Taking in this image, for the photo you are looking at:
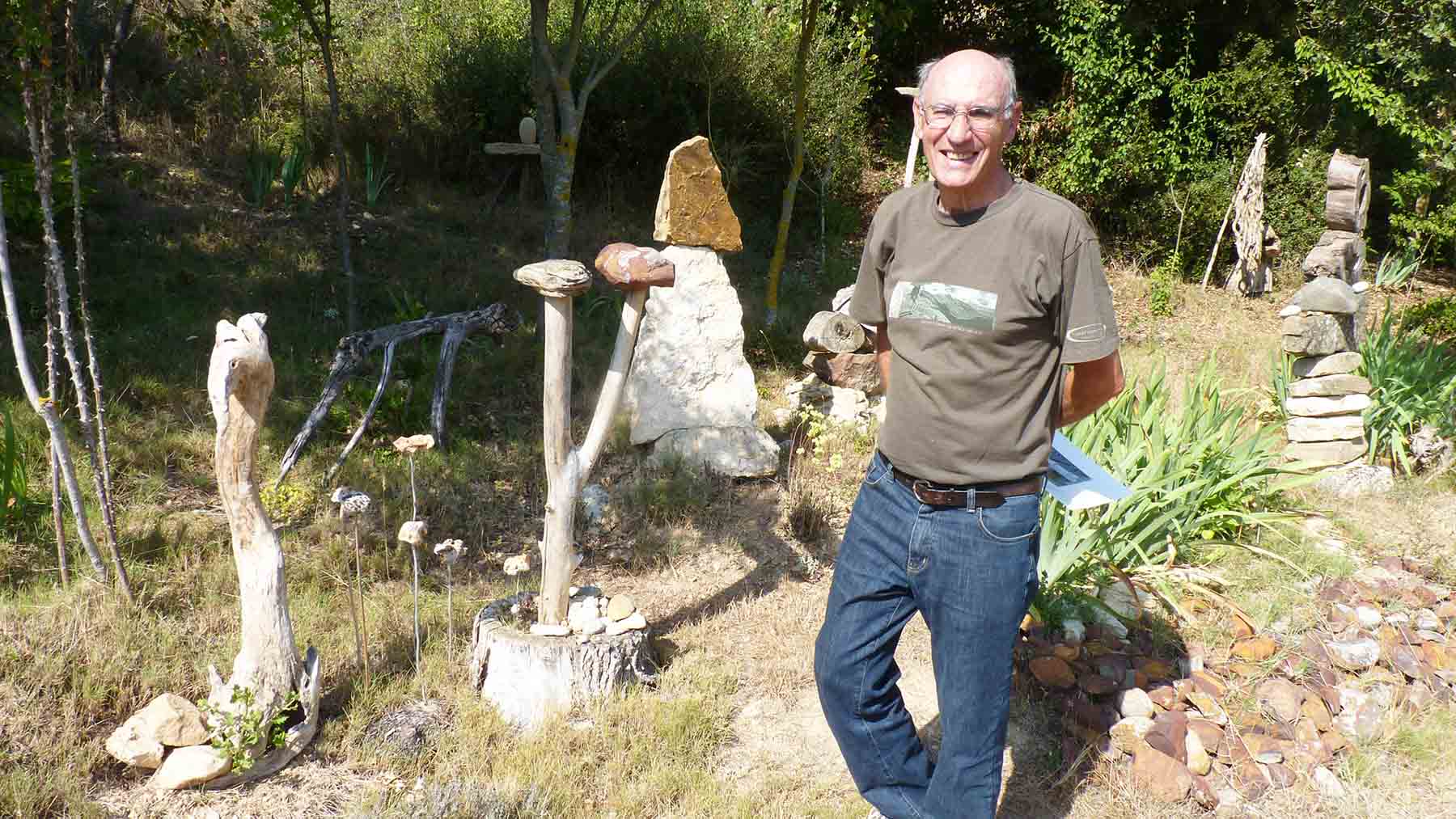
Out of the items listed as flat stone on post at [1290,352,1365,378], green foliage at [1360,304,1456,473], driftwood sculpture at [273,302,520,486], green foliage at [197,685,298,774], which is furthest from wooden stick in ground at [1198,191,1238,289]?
green foliage at [197,685,298,774]

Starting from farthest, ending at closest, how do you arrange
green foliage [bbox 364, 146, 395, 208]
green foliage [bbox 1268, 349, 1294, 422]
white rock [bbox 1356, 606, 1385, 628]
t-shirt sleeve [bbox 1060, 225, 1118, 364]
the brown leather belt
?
green foliage [bbox 364, 146, 395, 208]
green foliage [bbox 1268, 349, 1294, 422]
white rock [bbox 1356, 606, 1385, 628]
the brown leather belt
t-shirt sleeve [bbox 1060, 225, 1118, 364]

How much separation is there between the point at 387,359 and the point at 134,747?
2.60 metres

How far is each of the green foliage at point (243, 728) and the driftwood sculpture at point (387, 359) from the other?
1648 mm

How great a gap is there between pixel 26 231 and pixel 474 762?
19.3 ft

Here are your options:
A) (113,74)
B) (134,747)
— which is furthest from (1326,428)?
→ (113,74)

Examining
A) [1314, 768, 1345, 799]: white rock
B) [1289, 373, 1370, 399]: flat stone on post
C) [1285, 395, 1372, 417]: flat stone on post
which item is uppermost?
[1289, 373, 1370, 399]: flat stone on post

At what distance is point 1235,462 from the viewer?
453 centimetres

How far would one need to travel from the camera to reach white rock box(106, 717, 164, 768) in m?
2.96

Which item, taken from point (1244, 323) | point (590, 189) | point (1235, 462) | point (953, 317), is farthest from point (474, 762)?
point (1244, 323)

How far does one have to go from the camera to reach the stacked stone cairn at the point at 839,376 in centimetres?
584

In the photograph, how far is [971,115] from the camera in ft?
7.37

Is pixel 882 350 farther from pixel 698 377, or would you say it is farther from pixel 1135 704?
pixel 698 377

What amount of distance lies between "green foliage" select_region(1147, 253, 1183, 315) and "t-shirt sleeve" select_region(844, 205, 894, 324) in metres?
7.69

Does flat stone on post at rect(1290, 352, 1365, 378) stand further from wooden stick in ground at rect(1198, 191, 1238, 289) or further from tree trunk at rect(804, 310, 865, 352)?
wooden stick in ground at rect(1198, 191, 1238, 289)
